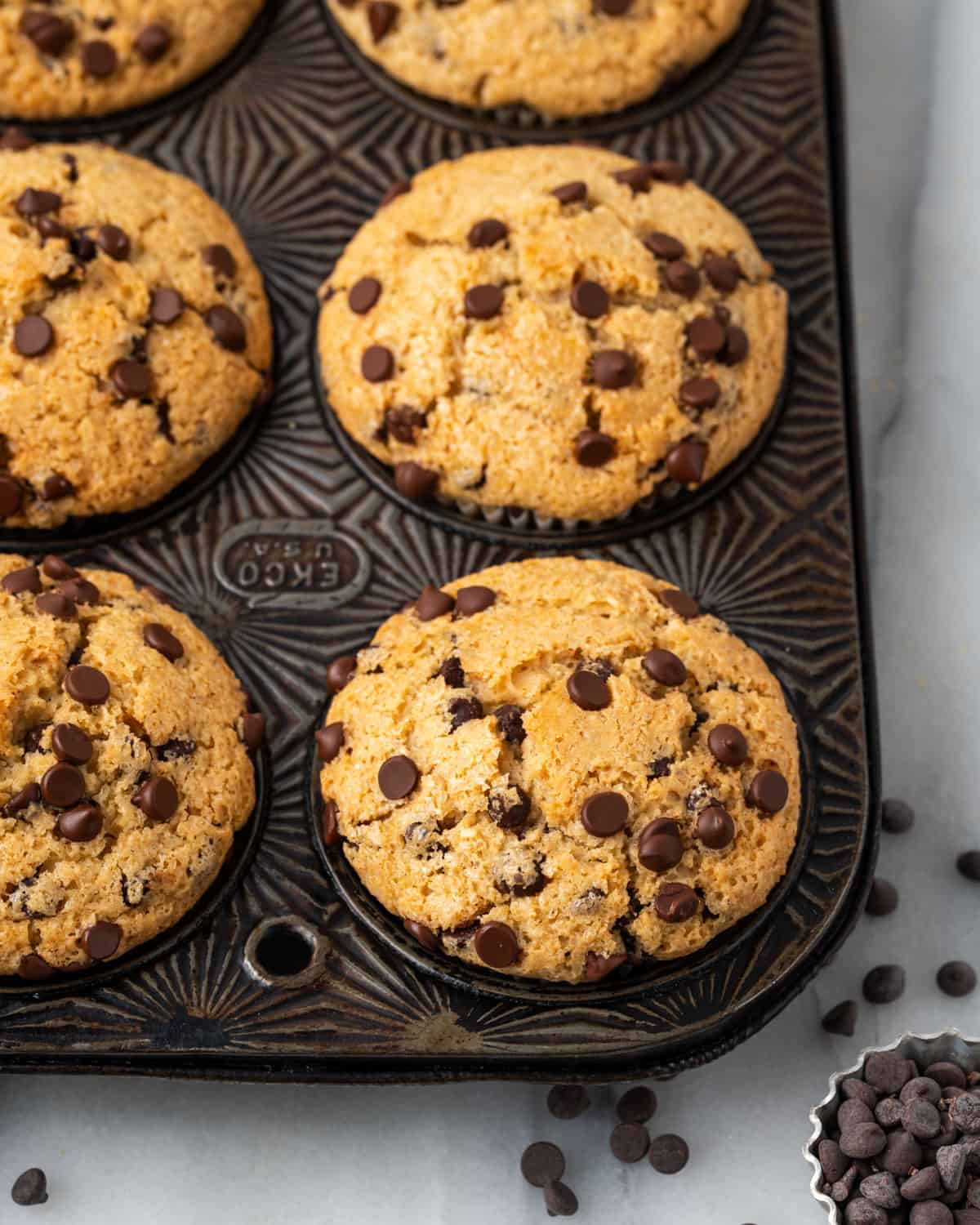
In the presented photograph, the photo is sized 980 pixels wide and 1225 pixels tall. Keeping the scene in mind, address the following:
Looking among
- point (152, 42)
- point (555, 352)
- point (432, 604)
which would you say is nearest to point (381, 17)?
point (152, 42)

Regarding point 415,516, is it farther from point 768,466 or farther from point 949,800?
point 949,800

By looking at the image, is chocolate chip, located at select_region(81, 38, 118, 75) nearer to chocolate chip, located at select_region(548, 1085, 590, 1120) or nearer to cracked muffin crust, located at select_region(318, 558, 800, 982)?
cracked muffin crust, located at select_region(318, 558, 800, 982)

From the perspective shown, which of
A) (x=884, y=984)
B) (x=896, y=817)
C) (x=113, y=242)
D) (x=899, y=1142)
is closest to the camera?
(x=899, y=1142)

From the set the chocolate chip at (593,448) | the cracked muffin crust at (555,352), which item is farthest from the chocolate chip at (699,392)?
the chocolate chip at (593,448)

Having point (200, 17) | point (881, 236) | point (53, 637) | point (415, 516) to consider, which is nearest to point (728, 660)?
point (415, 516)

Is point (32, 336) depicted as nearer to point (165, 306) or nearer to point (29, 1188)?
point (165, 306)

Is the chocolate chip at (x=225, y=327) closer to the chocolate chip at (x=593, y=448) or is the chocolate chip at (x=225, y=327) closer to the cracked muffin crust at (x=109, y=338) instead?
the cracked muffin crust at (x=109, y=338)
